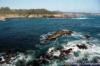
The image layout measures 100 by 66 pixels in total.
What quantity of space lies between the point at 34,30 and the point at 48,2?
610mm

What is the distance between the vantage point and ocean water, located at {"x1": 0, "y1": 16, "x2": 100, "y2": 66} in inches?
153

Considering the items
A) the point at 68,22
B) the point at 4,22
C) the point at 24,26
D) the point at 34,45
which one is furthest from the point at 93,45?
the point at 4,22

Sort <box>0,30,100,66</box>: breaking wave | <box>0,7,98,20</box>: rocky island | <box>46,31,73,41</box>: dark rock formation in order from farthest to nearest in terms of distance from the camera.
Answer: <box>0,7,98,20</box>: rocky island → <box>46,31,73,41</box>: dark rock formation → <box>0,30,100,66</box>: breaking wave

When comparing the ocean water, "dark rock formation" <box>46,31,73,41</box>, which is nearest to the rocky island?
the ocean water

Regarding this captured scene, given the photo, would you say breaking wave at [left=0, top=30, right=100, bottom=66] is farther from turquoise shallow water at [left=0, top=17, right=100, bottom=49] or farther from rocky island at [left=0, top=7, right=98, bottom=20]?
rocky island at [left=0, top=7, right=98, bottom=20]

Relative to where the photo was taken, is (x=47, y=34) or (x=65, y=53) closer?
(x=65, y=53)

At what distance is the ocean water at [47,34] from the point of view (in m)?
3.89

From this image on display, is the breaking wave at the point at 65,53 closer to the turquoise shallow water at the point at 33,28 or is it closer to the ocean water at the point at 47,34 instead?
the ocean water at the point at 47,34

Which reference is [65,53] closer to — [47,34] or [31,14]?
[47,34]

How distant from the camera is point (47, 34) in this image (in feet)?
13.3

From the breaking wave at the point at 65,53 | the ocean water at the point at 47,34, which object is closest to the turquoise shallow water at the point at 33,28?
the ocean water at the point at 47,34

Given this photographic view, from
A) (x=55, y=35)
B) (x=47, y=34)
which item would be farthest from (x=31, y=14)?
(x=55, y=35)

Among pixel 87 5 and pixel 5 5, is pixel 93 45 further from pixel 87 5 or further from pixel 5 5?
pixel 5 5

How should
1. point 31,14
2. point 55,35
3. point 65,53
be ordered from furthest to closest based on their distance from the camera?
point 31,14 < point 55,35 < point 65,53
